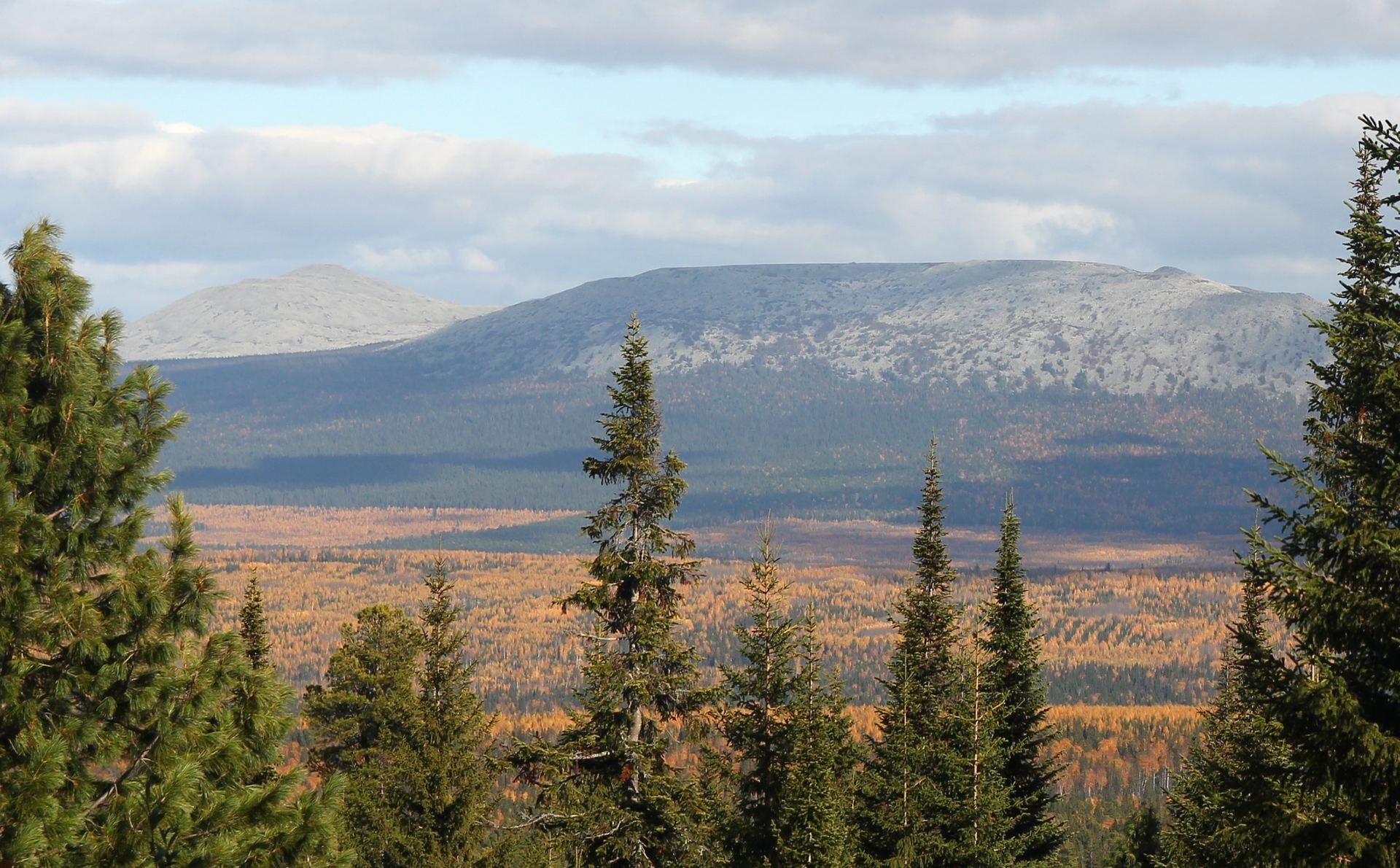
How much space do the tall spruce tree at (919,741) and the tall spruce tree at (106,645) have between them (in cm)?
1889

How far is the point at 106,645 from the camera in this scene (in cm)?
1549

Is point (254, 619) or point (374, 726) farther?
point (374, 726)

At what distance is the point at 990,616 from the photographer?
143 ft

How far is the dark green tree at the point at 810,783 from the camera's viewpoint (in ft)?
90.0

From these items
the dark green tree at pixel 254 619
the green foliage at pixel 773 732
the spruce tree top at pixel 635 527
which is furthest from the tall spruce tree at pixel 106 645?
the dark green tree at pixel 254 619

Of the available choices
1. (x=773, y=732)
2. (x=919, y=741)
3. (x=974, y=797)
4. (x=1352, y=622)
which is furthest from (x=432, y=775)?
(x=1352, y=622)

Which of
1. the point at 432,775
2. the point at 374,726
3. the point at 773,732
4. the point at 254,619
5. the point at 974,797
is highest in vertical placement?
the point at 254,619

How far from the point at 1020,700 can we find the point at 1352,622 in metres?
27.8

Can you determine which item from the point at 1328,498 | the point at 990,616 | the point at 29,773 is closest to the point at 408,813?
the point at 990,616

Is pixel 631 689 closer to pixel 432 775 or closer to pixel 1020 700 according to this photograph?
pixel 432 775

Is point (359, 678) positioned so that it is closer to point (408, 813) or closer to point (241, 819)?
point (408, 813)

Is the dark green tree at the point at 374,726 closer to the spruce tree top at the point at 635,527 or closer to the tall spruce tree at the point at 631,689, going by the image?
the tall spruce tree at the point at 631,689

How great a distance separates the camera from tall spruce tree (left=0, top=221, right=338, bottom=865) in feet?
49.4

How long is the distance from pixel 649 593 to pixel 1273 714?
611 inches
